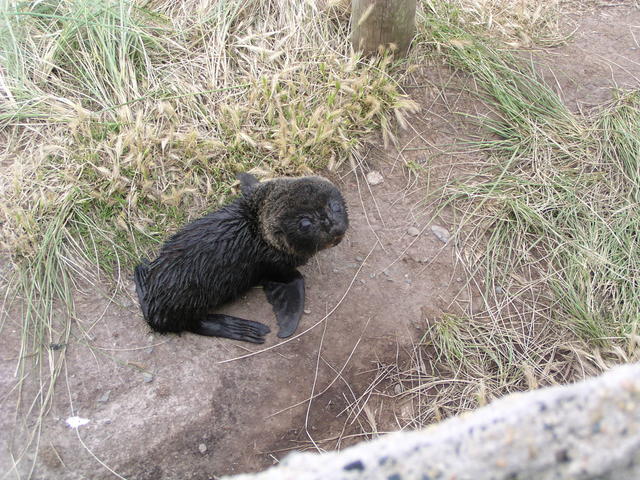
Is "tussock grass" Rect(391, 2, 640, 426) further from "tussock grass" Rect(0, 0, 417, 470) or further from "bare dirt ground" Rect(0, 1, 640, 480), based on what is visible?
"tussock grass" Rect(0, 0, 417, 470)

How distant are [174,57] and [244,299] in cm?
215

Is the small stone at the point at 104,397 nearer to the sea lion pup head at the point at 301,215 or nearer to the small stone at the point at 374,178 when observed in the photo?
→ the sea lion pup head at the point at 301,215

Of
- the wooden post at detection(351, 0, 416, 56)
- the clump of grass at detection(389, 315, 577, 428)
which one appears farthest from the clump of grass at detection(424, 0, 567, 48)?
the clump of grass at detection(389, 315, 577, 428)

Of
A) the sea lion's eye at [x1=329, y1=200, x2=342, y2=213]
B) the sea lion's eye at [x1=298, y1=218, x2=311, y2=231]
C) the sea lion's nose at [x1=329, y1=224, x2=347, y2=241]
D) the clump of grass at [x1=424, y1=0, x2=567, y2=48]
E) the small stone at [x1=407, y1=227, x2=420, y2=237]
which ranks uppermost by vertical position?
the clump of grass at [x1=424, y1=0, x2=567, y2=48]

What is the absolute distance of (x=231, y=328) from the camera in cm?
352

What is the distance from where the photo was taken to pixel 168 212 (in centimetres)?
388

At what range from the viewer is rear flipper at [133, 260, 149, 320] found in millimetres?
3404

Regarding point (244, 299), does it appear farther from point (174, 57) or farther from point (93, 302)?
point (174, 57)

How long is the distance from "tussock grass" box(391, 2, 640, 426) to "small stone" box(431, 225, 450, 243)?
11cm

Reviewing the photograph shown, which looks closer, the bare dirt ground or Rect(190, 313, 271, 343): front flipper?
the bare dirt ground

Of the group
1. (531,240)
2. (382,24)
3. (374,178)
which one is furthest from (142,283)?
(531,240)

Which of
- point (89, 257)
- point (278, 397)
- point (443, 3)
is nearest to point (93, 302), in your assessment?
point (89, 257)

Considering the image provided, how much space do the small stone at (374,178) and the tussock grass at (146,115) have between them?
0.83ft

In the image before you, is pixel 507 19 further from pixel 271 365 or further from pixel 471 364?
pixel 271 365
